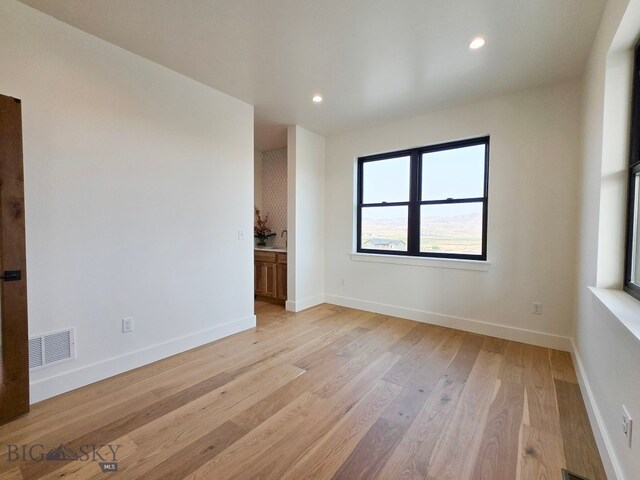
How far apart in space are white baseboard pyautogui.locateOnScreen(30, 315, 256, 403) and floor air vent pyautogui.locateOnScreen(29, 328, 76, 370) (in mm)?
117

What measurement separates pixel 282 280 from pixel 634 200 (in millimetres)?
3723

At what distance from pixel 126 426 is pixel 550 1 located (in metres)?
3.74

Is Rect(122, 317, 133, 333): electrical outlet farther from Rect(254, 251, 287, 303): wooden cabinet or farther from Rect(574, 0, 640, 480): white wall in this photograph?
Rect(574, 0, 640, 480): white wall

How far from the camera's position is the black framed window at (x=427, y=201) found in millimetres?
3350

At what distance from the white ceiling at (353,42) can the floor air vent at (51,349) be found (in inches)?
88.3

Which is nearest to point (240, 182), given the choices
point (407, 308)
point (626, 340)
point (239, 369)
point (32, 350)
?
point (239, 369)

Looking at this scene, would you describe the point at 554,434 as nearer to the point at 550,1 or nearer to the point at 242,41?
the point at 550,1

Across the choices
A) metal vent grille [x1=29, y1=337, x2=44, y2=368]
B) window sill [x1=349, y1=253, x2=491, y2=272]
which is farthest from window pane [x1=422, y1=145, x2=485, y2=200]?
metal vent grille [x1=29, y1=337, x2=44, y2=368]

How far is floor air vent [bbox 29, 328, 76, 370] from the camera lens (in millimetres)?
1945

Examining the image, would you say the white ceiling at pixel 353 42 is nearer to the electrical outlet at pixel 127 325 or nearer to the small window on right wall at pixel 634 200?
the small window on right wall at pixel 634 200

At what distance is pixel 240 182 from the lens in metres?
3.29

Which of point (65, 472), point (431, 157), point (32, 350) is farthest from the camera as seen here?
point (431, 157)

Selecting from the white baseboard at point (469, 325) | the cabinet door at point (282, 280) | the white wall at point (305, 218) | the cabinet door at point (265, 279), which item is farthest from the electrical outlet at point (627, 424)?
the cabinet door at point (265, 279)

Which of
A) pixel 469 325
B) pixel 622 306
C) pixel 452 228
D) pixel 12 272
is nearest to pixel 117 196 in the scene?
pixel 12 272
